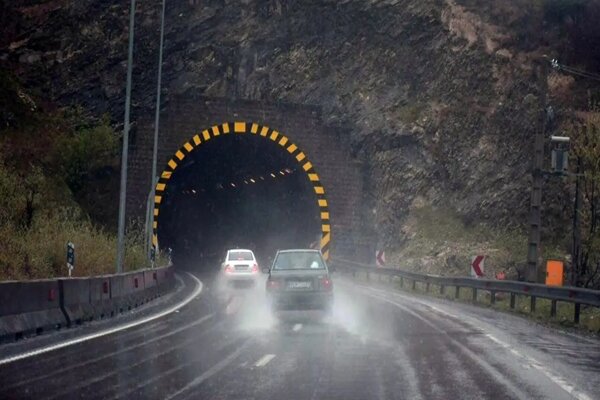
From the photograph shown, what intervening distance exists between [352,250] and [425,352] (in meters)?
37.6

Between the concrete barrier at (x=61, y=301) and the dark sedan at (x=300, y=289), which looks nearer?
the concrete barrier at (x=61, y=301)

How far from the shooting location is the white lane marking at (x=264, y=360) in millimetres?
14725

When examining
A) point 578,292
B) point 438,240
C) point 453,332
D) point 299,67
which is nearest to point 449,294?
point 438,240

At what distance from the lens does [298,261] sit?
25.6 metres

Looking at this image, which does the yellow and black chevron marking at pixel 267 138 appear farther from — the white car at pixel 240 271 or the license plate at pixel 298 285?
the license plate at pixel 298 285

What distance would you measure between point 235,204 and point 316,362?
6393cm

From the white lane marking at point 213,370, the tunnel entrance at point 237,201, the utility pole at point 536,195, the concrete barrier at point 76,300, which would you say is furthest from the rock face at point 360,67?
the white lane marking at point 213,370

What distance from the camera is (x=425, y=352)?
16875mm

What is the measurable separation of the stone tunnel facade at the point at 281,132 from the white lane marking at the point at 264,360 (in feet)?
122

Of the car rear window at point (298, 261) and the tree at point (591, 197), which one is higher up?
the tree at point (591, 197)

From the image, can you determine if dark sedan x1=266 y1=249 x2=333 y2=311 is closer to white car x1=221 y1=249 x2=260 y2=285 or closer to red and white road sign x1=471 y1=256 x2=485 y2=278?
red and white road sign x1=471 y1=256 x2=485 y2=278

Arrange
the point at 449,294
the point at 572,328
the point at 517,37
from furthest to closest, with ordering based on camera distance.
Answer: the point at 517,37 < the point at 449,294 < the point at 572,328

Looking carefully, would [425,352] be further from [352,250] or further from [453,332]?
[352,250]

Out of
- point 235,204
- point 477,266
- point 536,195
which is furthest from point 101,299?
point 235,204
